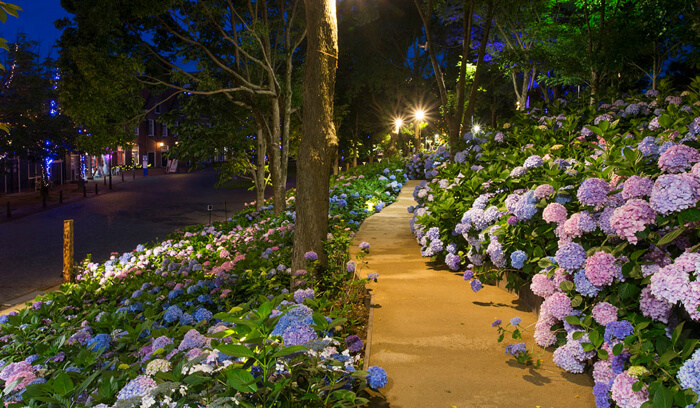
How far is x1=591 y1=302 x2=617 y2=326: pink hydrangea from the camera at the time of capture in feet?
9.82

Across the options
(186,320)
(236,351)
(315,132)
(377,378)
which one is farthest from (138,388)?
(315,132)

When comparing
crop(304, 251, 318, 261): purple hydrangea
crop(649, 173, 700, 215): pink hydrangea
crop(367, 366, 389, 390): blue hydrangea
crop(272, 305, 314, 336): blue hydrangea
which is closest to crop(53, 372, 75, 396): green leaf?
crop(272, 305, 314, 336): blue hydrangea

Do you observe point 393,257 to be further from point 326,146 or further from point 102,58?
point 102,58

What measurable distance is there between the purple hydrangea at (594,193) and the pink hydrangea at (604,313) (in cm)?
64

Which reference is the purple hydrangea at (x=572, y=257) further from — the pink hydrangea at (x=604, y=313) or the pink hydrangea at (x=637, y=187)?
the pink hydrangea at (x=637, y=187)

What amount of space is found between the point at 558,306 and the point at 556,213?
71 cm

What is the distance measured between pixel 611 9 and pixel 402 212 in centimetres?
1254

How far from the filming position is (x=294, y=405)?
2.39 m

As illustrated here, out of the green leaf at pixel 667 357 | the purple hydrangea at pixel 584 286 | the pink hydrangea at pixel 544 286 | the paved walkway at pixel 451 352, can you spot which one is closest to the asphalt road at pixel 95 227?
the paved walkway at pixel 451 352

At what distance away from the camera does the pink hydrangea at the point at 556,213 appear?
3680mm

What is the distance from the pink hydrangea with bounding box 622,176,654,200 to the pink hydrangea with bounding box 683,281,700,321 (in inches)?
26.6

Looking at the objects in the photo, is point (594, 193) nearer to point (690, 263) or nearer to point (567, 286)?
point (567, 286)

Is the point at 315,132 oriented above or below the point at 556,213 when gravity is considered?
above

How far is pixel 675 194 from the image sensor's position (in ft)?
8.56
